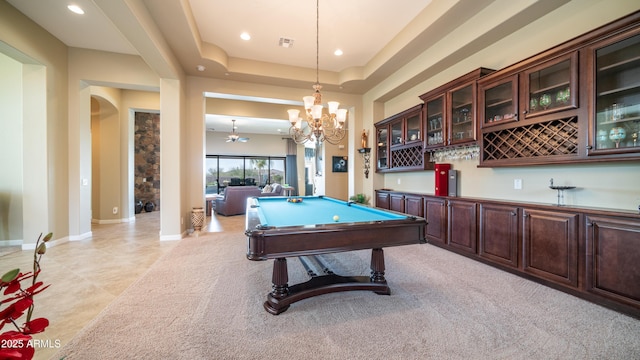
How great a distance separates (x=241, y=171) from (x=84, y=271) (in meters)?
8.98

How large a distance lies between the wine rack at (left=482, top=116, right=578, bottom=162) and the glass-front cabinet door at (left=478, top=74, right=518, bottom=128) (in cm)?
15

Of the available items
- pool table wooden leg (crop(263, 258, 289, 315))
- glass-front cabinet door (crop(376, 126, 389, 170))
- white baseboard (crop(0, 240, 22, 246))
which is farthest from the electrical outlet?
white baseboard (crop(0, 240, 22, 246))

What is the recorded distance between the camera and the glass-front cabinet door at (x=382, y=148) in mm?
5245

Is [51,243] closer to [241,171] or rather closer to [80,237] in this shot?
[80,237]

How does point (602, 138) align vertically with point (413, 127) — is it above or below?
below

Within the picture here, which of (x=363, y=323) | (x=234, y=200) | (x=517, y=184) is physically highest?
(x=517, y=184)

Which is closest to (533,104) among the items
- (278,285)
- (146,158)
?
(278,285)

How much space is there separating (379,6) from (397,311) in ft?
11.9

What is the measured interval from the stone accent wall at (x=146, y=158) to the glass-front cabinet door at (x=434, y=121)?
7.78 metres

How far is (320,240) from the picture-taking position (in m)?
1.96

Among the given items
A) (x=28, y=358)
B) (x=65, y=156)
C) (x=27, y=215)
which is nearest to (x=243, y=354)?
(x=28, y=358)

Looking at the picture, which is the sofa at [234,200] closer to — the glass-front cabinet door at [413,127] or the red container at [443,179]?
the glass-front cabinet door at [413,127]

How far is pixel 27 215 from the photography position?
3941 mm

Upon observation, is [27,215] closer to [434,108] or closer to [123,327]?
[123,327]
